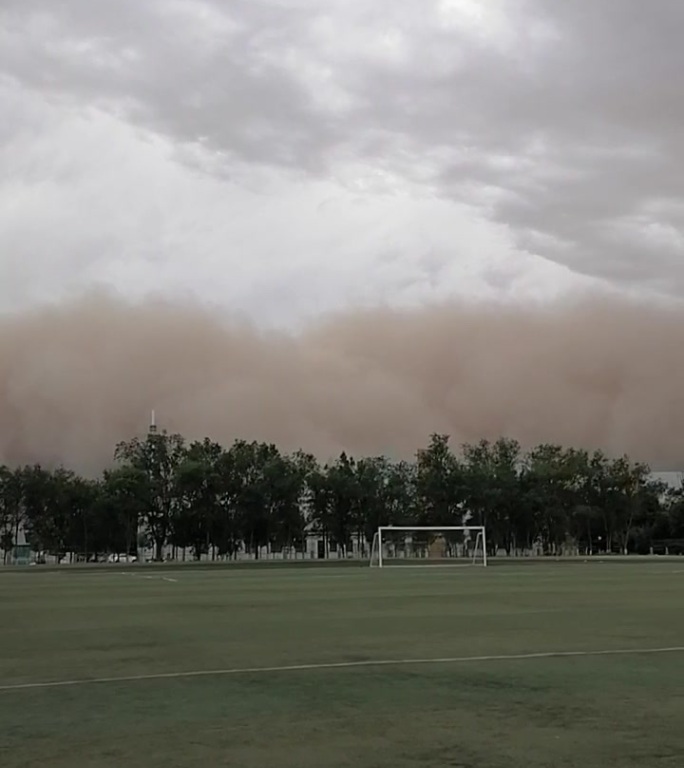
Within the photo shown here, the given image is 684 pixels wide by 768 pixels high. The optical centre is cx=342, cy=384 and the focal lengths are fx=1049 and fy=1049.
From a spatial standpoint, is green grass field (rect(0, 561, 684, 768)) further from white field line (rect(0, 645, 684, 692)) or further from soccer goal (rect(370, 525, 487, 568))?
soccer goal (rect(370, 525, 487, 568))

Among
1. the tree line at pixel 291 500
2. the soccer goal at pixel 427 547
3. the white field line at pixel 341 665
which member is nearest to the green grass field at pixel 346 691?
the white field line at pixel 341 665

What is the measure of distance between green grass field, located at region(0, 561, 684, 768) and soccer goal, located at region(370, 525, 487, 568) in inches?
1877

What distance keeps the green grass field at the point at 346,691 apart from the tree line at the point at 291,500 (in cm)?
8453

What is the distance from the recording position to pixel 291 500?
10731 centimetres

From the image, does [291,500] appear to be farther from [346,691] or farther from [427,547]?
[346,691]

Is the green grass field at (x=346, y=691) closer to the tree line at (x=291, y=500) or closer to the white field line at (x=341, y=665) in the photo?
the white field line at (x=341, y=665)

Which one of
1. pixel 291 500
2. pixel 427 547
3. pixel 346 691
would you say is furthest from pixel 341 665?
pixel 291 500

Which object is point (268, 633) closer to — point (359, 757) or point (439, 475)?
point (359, 757)

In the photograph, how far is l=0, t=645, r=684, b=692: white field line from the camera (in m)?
11.7

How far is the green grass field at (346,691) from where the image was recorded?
764cm

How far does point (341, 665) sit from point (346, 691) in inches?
86.5

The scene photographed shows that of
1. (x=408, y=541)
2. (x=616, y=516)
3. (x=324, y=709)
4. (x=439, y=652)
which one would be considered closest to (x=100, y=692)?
(x=324, y=709)

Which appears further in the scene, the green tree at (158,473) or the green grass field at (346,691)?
the green tree at (158,473)

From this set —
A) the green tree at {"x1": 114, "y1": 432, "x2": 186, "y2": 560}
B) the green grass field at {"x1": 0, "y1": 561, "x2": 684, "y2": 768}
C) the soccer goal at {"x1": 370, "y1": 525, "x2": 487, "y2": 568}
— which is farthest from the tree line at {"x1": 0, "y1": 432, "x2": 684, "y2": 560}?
the green grass field at {"x1": 0, "y1": 561, "x2": 684, "y2": 768}
